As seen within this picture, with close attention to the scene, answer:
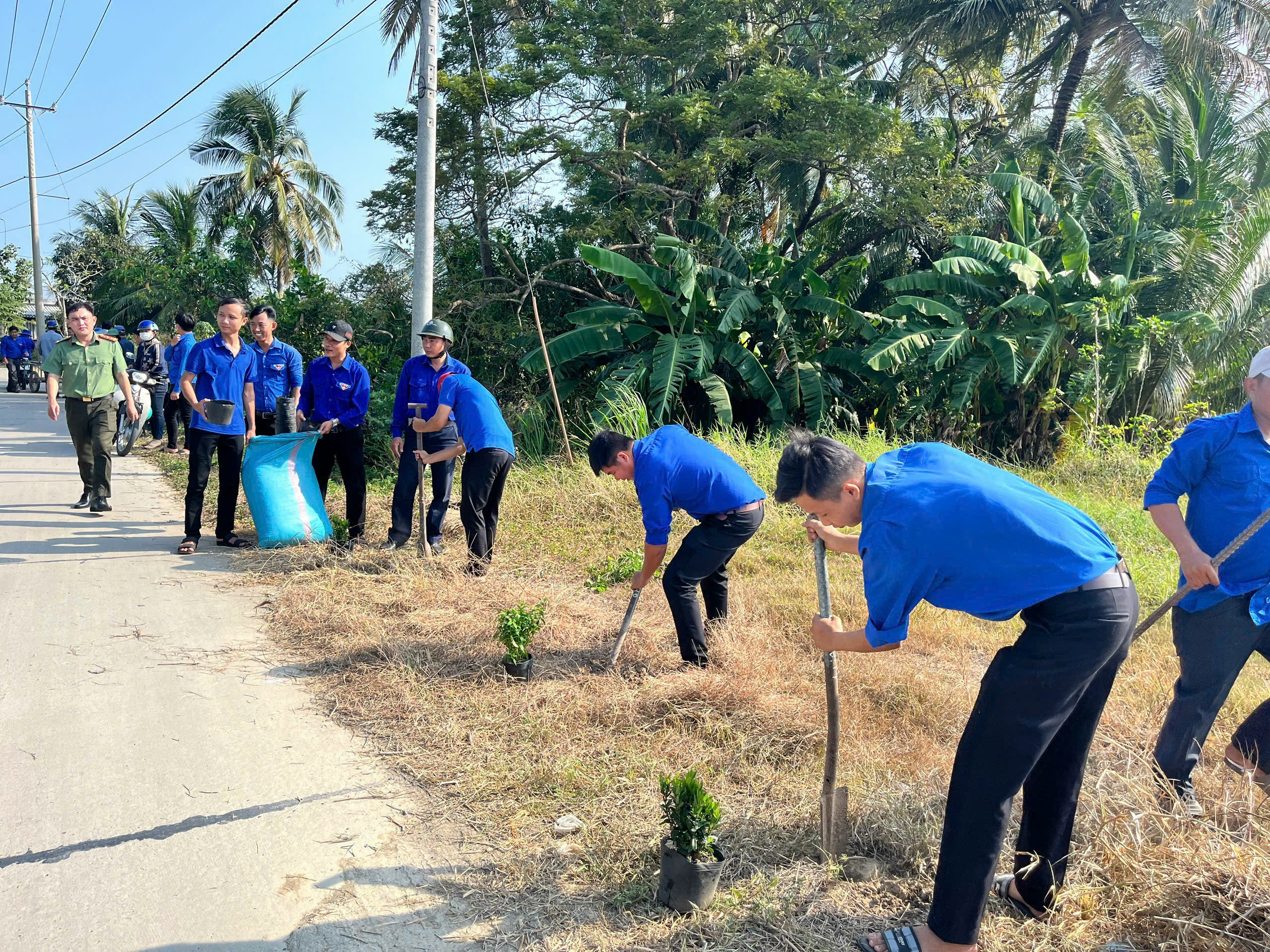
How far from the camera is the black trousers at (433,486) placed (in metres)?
7.27

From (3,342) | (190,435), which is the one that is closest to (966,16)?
(190,435)

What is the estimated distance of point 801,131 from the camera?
13320mm

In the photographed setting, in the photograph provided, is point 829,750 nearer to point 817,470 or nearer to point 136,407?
point 817,470

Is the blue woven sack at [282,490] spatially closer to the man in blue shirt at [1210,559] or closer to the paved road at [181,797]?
the paved road at [181,797]

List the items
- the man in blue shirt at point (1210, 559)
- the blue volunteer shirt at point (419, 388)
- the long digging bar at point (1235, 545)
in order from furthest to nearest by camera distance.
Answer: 1. the blue volunteer shirt at point (419, 388)
2. the man in blue shirt at point (1210, 559)
3. the long digging bar at point (1235, 545)

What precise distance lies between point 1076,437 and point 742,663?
31.6 feet

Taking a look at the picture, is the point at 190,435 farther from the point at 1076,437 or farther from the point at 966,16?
the point at 966,16

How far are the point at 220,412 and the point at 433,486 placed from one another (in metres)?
1.82

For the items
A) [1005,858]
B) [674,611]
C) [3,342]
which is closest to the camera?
[1005,858]

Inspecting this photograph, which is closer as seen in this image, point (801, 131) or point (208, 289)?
point (801, 131)

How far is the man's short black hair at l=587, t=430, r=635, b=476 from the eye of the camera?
4711 millimetres

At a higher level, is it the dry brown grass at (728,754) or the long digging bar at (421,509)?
the long digging bar at (421,509)

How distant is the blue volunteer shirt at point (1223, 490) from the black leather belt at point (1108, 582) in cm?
101

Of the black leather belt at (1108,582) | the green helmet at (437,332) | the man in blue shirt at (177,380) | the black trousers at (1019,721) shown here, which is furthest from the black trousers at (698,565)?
the man in blue shirt at (177,380)
